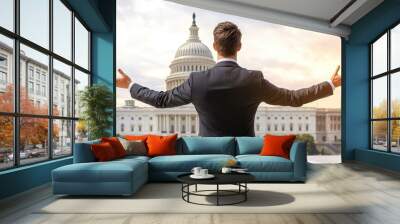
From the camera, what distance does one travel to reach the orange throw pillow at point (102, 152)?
A: 4734 millimetres

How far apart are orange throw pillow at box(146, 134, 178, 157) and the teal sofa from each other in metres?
0.16

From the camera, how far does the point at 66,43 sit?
6344 mm

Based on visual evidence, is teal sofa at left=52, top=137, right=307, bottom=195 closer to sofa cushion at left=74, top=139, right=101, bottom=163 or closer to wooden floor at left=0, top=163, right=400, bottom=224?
sofa cushion at left=74, top=139, right=101, bottom=163

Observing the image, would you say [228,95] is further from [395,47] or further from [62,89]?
[395,47]

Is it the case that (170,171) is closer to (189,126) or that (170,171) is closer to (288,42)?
(288,42)

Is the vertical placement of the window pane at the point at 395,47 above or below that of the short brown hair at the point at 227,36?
above

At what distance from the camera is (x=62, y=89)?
20.2ft

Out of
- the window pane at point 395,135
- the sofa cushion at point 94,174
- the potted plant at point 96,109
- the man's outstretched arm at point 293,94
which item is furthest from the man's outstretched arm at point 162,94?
the window pane at point 395,135

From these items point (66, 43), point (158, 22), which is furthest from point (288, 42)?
point (66, 43)

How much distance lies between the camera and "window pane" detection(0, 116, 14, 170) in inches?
166

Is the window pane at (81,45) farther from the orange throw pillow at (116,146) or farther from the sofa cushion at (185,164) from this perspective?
the sofa cushion at (185,164)

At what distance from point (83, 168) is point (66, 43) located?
299cm

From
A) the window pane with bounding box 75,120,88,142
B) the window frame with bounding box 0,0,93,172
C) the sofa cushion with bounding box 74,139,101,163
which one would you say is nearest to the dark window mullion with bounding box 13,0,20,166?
the window frame with bounding box 0,0,93,172

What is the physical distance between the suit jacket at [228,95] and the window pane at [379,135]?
4.71 metres
